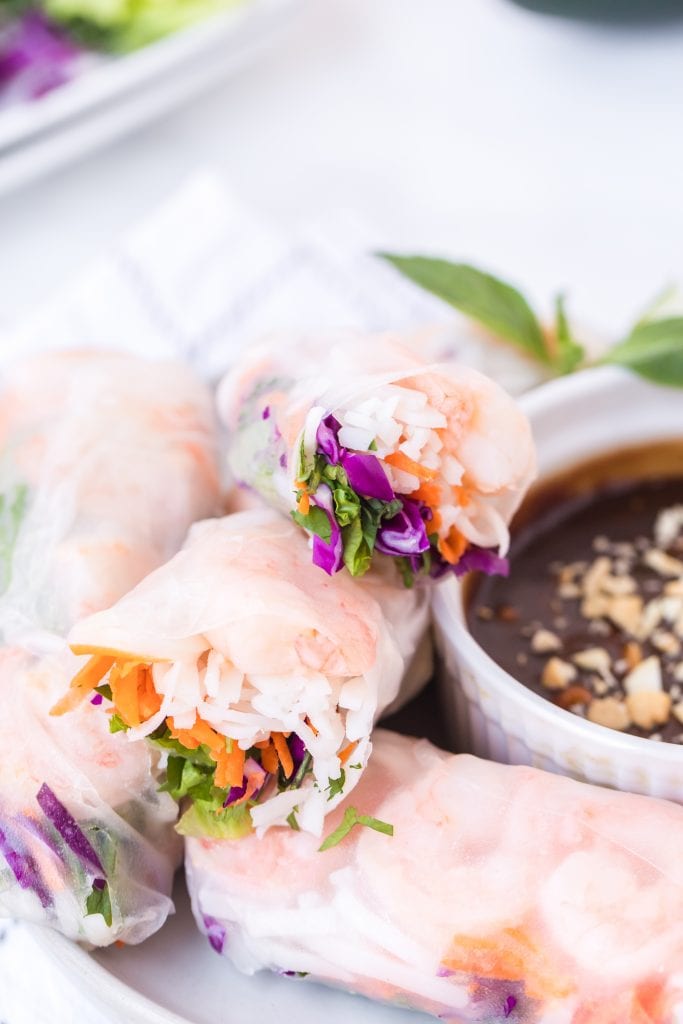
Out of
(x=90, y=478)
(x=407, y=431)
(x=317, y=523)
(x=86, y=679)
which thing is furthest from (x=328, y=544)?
(x=90, y=478)

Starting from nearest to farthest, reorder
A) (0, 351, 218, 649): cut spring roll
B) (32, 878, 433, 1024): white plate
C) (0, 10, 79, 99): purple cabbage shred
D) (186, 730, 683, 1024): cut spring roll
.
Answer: (186, 730, 683, 1024): cut spring roll → (32, 878, 433, 1024): white plate → (0, 351, 218, 649): cut spring roll → (0, 10, 79, 99): purple cabbage shred

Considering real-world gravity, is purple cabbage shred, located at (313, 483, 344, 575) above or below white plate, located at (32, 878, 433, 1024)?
above

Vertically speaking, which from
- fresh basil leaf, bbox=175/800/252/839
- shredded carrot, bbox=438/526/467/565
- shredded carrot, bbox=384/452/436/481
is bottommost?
fresh basil leaf, bbox=175/800/252/839

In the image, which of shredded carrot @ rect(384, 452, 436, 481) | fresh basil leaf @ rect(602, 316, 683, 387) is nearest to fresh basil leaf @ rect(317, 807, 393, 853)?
shredded carrot @ rect(384, 452, 436, 481)

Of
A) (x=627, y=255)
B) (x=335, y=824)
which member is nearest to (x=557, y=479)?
(x=335, y=824)

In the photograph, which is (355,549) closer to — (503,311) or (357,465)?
(357,465)

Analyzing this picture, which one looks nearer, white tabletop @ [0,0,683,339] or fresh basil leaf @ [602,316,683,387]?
fresh basil leaf @ [602,316,683,387]

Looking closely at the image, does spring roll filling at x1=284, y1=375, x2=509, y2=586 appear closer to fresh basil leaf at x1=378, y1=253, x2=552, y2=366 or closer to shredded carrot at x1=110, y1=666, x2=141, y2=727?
shredded carrot at x1=110, y1=666, x2=141, y2=727
